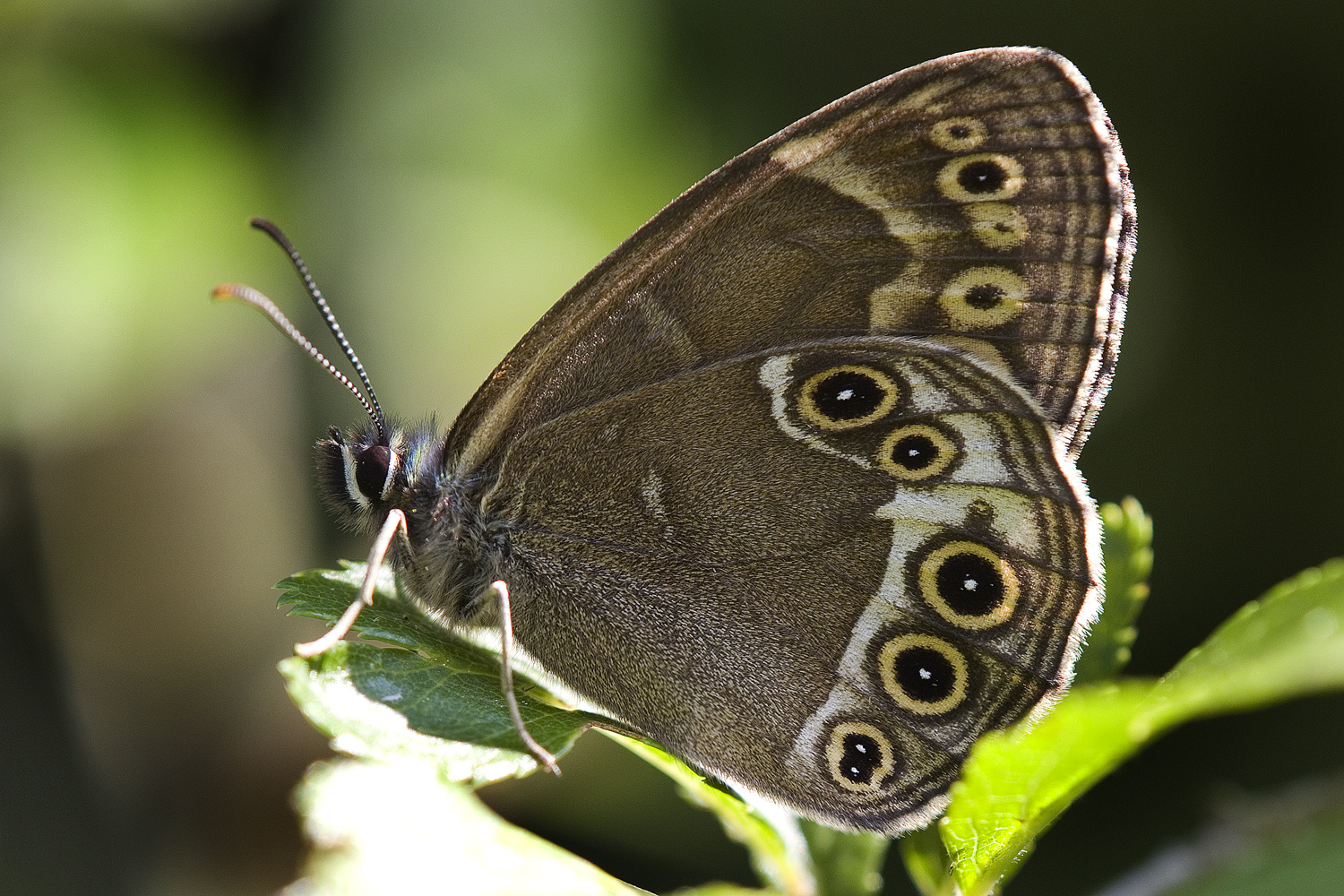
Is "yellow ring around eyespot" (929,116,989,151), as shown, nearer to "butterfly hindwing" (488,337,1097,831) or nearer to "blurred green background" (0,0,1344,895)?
"butterfly hindwing" (488,337,1097,831)

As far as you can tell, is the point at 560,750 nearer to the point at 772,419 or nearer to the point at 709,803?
the point at 709,803

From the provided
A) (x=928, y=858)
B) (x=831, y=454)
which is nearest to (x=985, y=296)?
(x=831, y=454)

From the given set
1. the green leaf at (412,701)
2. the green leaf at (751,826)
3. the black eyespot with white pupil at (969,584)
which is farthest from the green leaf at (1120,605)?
the green leaf at (412,701)

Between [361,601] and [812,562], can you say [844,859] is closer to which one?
[812,562]

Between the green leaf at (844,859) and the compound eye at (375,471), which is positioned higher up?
the compound eye at (375,471)

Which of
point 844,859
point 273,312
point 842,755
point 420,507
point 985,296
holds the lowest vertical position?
point 844,859

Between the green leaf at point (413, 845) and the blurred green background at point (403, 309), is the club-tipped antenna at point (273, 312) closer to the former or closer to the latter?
the green leaf at point (413, 845)

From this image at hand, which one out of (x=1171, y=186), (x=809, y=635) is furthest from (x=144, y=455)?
(x=1171, y=186)
